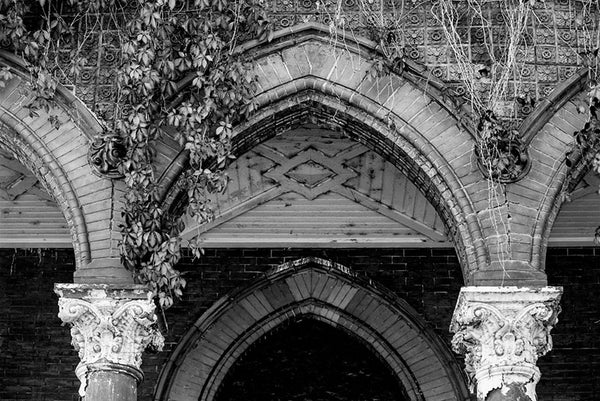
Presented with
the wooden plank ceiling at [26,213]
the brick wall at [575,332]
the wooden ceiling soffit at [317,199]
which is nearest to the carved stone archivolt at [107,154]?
the wooden ceiling soffit at [317,199]

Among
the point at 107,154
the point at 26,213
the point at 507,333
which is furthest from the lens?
the point at 26,213

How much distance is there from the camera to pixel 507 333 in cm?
945

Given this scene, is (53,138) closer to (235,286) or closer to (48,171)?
(48,171)

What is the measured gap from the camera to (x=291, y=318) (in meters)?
12.2

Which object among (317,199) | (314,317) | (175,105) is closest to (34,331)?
(314,317)

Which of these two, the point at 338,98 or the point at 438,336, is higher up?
the point at 338,98

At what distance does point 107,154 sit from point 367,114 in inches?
70.6

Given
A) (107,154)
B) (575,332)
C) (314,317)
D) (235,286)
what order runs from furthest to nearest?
1. (314,317)
2. (235,286)
3. (575,332)
4. (107,154)

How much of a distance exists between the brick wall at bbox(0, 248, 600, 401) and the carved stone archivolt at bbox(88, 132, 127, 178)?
241cm

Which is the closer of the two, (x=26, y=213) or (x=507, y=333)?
(x=507, y=333)

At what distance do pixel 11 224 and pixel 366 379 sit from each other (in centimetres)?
324

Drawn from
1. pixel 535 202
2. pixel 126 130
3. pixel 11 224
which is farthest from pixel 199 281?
pixel 535 202

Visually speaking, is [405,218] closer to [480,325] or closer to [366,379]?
[366,379]

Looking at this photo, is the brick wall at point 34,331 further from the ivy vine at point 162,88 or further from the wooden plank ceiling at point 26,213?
the ivy vine at point 162,88
